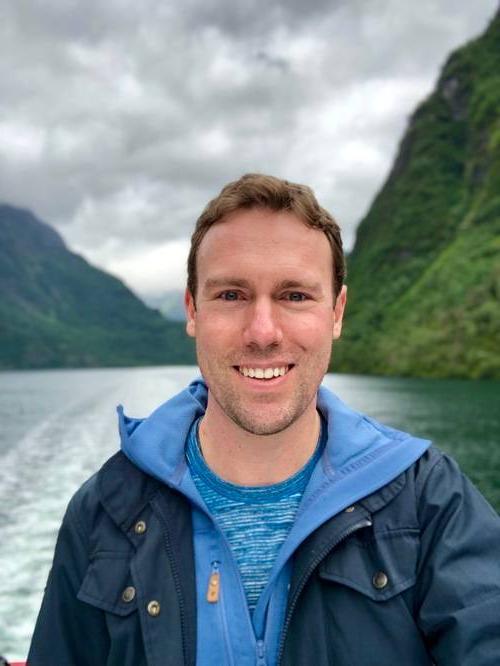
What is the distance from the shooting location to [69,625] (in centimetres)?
285

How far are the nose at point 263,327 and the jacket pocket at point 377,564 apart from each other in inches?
35.3

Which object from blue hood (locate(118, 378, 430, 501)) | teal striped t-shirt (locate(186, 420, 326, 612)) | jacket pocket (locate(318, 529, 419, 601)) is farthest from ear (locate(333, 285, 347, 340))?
jacket pocket (locate(318, 529, 419, 601))

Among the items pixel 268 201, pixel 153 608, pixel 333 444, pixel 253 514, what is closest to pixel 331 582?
pixel 253 514

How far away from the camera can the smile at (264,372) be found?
9.43 feet

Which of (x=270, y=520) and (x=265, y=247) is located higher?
(x=265, y=247)

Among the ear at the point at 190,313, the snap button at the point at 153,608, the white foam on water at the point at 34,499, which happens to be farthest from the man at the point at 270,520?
the white foam on water at the point at 34,499

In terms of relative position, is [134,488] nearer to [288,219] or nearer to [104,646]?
[104,646]

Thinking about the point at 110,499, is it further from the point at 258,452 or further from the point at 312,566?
the point at 312,566

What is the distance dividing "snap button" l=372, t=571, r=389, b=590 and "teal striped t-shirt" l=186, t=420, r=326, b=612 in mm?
421

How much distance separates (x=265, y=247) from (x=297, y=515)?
1.16 m

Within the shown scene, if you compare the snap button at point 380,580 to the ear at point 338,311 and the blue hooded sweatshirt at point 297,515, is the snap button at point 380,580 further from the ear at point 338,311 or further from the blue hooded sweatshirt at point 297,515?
the ear at point 338,311

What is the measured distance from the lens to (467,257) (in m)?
136

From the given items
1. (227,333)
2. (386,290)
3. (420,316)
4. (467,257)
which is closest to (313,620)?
(227,333)

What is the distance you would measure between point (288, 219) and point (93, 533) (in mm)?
1627
